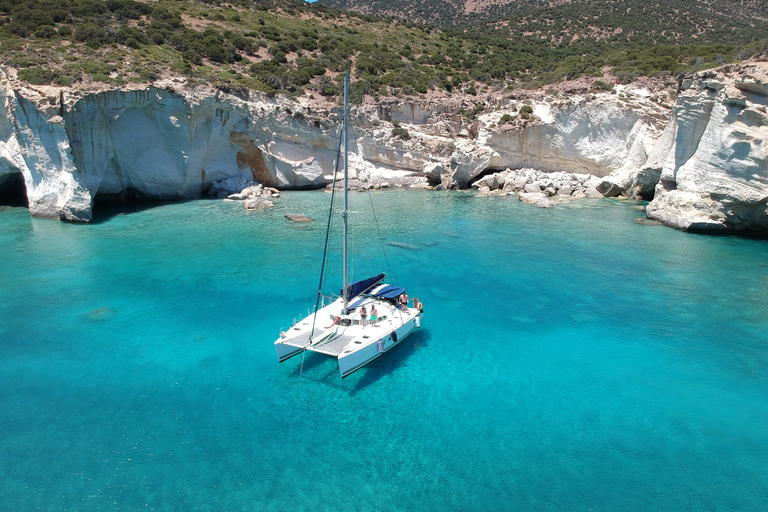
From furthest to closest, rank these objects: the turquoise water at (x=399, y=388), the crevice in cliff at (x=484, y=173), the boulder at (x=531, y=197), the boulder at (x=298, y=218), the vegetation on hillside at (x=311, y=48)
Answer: the crevice in cliff at (x=484, y=173) < the boulder at (x=531, y=197) < the vegetation on hillside at (x=311, y=48) < the boulder at (x=298, y=218) < the turquoise water at (x=399, y=388)

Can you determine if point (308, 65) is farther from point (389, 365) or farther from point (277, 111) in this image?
point (389, 365)

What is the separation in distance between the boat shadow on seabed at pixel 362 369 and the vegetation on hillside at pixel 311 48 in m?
25.6

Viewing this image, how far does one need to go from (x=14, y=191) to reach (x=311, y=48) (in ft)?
104

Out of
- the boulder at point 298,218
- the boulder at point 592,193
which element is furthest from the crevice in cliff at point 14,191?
the boulder at point 592,193

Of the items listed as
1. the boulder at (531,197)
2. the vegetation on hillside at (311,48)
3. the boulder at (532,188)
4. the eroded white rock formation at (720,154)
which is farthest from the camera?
the boulder at (532,188)

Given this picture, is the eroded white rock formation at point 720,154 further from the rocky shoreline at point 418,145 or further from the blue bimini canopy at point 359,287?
the blue bimini canopy at point 359,287

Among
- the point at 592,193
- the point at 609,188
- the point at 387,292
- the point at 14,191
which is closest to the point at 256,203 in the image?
the point at 14,191

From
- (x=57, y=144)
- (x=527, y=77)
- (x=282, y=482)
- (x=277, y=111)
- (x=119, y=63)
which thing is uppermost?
(x=527, y=77)

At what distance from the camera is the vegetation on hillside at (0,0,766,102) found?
3247cm

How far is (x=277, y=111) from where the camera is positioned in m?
35.9

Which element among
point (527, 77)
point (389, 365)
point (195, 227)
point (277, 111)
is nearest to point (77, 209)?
point (195, 227)

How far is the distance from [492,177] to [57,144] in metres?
30.9

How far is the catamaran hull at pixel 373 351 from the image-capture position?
11133 mm

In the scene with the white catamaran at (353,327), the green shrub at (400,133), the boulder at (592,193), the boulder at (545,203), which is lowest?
the white catamaran at (353,327)
